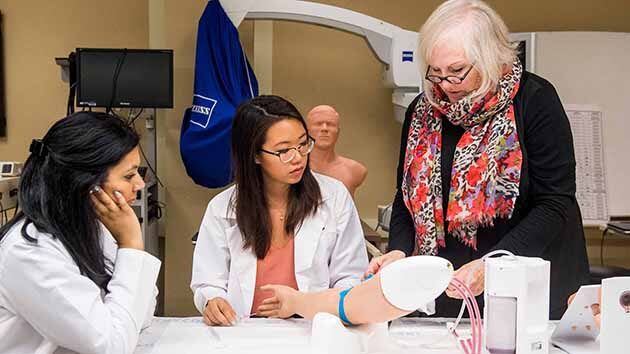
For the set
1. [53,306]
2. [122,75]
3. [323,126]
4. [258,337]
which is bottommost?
[258,337]

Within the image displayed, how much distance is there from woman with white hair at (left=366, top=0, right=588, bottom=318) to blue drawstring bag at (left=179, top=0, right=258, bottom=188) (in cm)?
161

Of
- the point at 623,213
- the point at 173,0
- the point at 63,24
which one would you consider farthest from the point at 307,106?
the point at 623,213

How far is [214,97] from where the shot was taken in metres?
2.97

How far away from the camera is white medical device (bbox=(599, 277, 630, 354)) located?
3.48 feet

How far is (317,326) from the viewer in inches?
44.4

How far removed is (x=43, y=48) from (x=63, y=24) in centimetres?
18

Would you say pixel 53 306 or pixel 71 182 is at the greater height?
pixel 71 182

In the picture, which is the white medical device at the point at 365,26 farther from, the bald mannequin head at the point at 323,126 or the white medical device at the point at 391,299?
the white medical device at the point at 391,299

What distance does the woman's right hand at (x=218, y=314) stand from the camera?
1328 millimetres

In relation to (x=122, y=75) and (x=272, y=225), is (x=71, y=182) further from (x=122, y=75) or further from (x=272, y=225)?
(x=122, y=75)

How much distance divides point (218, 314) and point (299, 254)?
334 mm

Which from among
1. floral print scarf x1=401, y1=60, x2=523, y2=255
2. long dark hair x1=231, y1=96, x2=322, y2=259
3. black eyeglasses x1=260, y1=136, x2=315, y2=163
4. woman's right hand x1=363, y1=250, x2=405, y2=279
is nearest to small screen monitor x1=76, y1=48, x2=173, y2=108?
long dark hair x1=231, y1=96, x2=322, y2=259

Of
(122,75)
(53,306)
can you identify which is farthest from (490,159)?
(122,75)

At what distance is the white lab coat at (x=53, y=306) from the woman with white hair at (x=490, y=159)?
1.65ft
